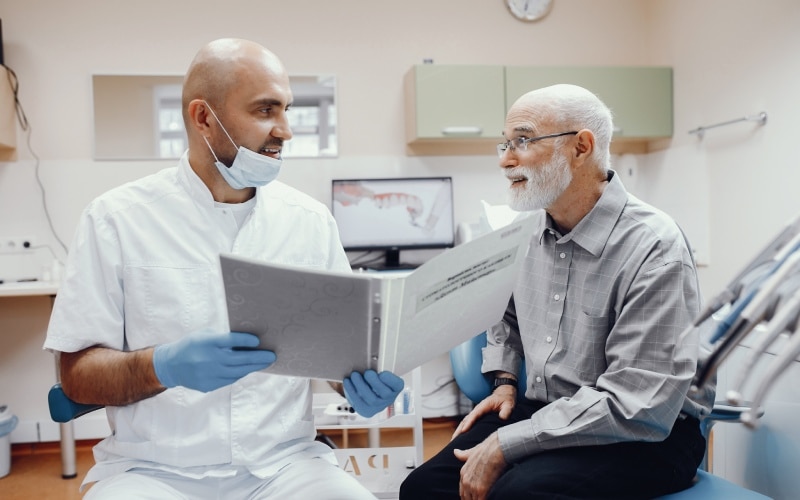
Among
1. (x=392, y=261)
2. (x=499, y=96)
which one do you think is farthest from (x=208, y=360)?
(x=499, y=96)

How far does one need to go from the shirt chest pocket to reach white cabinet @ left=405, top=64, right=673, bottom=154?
213cm

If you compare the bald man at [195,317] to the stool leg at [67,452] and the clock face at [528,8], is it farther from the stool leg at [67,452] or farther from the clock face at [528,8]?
the clock face at [528,8]

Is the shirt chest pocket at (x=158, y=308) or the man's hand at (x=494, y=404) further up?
the shirt chest pocket at (x=158, y=308)

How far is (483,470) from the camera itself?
51.7 inches

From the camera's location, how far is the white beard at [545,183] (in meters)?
1.49

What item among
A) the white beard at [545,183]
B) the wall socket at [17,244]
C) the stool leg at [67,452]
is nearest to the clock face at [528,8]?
the white beard at [545,183]

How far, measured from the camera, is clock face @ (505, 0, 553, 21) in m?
3.60

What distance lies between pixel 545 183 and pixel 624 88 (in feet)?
7.22

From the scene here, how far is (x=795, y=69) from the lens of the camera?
263 cm

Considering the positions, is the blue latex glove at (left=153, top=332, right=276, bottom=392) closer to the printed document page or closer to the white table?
the printed document page

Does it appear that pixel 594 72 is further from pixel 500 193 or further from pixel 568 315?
pixel 568 315

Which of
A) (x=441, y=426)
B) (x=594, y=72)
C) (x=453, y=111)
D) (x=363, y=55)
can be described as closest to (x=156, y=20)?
(x=363, y=55)

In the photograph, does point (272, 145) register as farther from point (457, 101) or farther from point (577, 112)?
point (457, 101)

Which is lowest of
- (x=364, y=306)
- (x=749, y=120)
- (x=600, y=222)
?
(x=364, y=306)
